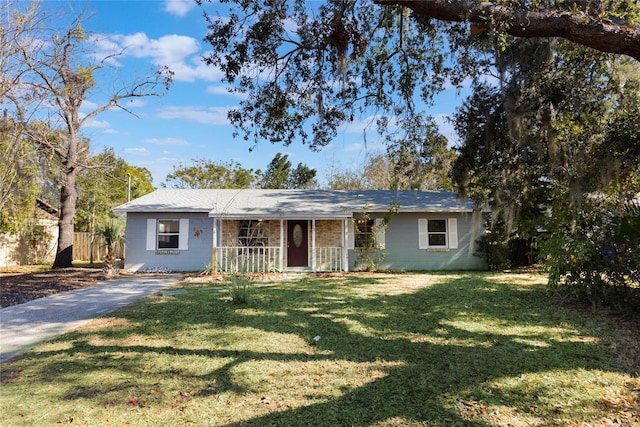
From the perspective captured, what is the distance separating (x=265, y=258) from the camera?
44.4 ft

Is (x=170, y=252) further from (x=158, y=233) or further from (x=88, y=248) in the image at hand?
(x=88, y=248)

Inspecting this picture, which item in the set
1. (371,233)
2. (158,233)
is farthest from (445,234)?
(158,233)

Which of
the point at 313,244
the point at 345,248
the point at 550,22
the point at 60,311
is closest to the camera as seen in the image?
the point at 550,22

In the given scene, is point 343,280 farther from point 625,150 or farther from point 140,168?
point 140,168

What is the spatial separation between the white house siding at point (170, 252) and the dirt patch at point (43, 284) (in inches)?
50.4

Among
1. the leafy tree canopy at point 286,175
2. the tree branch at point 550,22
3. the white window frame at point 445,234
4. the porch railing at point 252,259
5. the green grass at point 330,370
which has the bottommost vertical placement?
the green grass at point 330,370

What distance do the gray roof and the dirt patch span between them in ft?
8.71

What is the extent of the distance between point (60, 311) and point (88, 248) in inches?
563

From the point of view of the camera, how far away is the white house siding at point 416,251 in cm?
1431

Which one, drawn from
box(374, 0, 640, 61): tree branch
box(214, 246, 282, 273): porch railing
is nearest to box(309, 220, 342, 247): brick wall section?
box(214, 246, 282, 273): porch railing

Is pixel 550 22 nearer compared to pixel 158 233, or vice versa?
pixel 550 22

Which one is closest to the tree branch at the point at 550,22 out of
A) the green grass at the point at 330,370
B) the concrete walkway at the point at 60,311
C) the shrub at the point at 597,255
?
the shrub at the point at 597,255

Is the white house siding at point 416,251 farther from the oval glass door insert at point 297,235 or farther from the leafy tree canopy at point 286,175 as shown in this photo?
the leafy tree canopy at point 286,175

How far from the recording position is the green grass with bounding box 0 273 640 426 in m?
3.19
